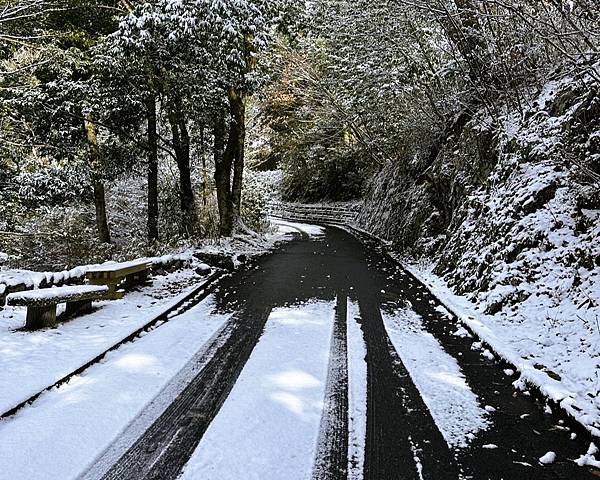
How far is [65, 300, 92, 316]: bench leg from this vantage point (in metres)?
6.85

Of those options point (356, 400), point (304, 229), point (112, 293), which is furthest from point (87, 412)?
point (304, 229)

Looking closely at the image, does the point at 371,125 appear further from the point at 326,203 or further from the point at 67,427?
the point at 67,427

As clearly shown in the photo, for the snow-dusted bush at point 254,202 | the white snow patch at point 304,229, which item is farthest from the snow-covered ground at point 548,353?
the white snow patch at point 304,229

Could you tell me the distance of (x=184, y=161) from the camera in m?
15.6

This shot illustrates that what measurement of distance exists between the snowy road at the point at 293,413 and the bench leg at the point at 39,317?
1.38 m

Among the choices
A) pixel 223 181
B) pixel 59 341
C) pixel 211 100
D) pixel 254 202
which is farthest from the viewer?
pixel 254 202

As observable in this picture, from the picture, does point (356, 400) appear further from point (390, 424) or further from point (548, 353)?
point (548, 353)

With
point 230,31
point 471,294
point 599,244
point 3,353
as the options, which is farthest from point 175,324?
point 230,31

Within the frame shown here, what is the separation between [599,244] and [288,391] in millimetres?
4725

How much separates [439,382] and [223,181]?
12659 millimetres

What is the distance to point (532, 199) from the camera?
7953 mm

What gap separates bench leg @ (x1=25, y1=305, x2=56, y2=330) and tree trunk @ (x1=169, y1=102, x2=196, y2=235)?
9591 millimetres

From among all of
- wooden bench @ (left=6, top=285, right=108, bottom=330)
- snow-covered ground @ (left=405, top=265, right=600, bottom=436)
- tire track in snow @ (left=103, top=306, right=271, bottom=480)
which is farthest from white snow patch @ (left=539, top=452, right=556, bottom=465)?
wooden bench @ (left=6, top=285, right=108, bottom=330)

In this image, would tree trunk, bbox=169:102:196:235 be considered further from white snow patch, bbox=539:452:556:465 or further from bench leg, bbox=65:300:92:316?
white snow patch, bbox=539:452:556:465
